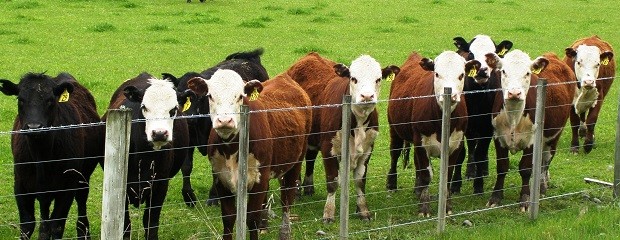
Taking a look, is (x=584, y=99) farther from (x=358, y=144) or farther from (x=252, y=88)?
(x=252, y=88)

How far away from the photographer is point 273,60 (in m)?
21.3

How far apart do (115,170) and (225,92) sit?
8.84 feet

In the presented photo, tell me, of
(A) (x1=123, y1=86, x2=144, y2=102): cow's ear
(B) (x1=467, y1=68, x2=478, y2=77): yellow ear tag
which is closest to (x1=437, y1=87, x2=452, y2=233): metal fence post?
(B) (x1=467, y1=68, x2=478, y2=77): yellow ear tag

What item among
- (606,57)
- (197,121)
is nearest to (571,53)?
(606,57)

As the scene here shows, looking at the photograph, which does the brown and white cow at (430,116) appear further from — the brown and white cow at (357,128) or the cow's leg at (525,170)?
the cow's leg at (525,170)

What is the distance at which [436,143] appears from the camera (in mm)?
11039

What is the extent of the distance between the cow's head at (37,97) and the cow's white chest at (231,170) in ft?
4.93

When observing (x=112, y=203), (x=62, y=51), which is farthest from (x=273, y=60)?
(x=112, y=203)

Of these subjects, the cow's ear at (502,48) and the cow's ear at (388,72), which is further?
the cow's ear at (502,48)

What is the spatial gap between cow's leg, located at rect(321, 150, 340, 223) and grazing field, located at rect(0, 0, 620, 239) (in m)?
0.17

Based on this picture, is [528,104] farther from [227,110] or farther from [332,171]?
[227,110]

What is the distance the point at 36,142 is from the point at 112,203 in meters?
2.58

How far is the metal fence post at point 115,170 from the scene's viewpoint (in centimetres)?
661

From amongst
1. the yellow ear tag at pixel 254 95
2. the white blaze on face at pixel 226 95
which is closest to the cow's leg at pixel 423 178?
the yellow ear tag at pixel 254 95
